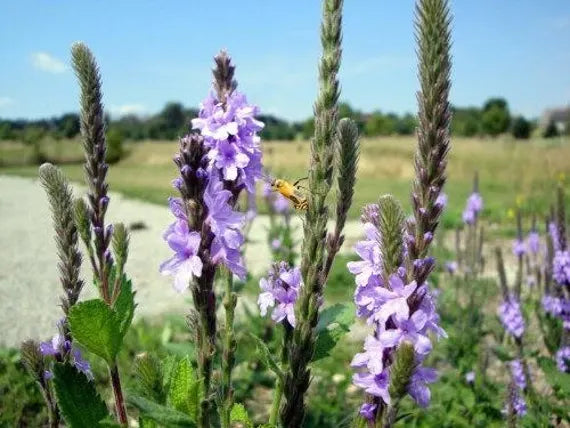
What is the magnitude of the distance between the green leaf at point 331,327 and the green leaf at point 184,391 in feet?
1.71

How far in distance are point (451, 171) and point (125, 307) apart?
92.5 ft

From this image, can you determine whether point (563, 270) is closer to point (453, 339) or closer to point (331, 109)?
point (453, 339)

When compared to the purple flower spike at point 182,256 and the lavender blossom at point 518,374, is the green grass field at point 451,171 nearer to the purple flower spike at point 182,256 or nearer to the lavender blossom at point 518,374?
the lavender blossom at point 518,374

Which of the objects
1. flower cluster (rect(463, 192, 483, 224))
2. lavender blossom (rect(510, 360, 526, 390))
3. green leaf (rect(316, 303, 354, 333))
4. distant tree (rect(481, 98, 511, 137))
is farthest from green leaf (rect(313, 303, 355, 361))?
distant tree (rect(481, 98, 511, 137))

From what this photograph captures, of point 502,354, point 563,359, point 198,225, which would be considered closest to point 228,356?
point 198,225

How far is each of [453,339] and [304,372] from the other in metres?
4.42

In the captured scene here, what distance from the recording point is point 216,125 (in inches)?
73.6

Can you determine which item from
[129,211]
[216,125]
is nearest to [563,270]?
[216,125]

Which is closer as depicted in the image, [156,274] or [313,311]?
[313,311]

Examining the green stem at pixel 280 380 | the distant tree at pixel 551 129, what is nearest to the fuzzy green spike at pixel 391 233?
the green stem at pixel 280 380

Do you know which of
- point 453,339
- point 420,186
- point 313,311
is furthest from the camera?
point 453,339

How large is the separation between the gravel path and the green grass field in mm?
1840

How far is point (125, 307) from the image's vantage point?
186 centimetres

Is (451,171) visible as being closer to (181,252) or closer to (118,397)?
(118,397)
